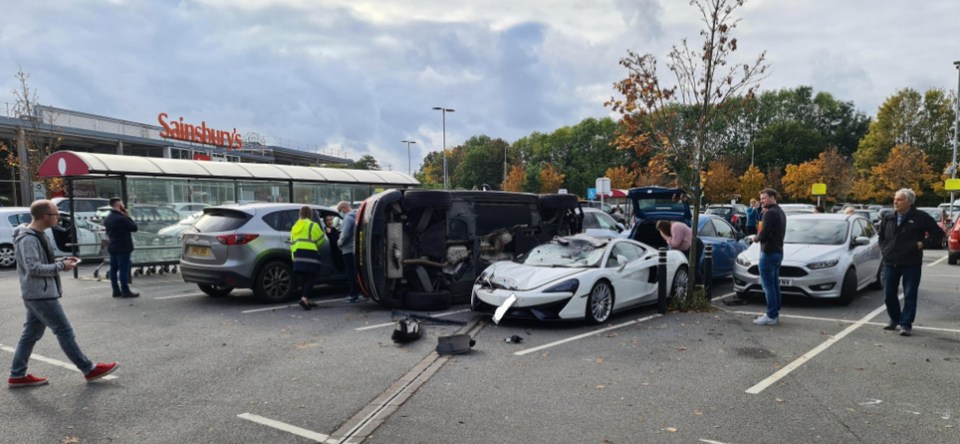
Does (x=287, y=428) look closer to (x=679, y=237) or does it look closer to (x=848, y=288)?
(x=679, y=237)

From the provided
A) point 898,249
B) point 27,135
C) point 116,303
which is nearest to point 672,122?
point 898,249

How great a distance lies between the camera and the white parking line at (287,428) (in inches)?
176

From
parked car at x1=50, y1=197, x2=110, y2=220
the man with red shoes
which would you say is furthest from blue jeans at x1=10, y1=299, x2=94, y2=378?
parked car at x1=50, y1=197, x2=110, y2=220

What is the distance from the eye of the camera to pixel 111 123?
3909 cm

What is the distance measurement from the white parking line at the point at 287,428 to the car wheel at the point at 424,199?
5196 millimetres

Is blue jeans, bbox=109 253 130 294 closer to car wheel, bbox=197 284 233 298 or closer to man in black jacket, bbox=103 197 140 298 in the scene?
man in black jacket, bbox=103 197 140 298

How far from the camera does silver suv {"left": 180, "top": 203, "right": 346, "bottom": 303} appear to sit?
991 cm

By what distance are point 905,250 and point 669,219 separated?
16.5ft

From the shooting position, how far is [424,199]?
31.9 feet

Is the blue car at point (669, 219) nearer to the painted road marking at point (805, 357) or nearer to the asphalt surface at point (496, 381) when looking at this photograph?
the asphalt surface at point (496, 381)

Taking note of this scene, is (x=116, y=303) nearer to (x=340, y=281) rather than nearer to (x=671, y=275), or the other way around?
(x=340, y=281)

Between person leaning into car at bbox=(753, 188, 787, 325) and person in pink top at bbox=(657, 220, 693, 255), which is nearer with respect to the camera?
person leaning into car at bbox=(753, 188, 787, 325)

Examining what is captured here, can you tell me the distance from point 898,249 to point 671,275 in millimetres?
3172

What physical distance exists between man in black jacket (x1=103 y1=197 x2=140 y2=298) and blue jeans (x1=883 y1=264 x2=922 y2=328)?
11.5 meters
